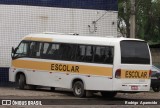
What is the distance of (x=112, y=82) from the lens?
19000 mm

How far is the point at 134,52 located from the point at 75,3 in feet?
27.8

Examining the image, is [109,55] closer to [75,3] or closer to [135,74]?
[135,74]

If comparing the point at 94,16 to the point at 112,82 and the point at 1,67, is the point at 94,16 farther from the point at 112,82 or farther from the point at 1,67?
the point at 112,82

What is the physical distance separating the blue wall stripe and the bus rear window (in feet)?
26.6

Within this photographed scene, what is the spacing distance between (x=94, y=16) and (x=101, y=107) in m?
11.8

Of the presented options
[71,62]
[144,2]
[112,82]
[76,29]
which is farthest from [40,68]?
[144,2]

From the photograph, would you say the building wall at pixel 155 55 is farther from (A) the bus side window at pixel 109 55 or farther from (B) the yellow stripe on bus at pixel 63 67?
(A) the bus side window at pixel 109 55

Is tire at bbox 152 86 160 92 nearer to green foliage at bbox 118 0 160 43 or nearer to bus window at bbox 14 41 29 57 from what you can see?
bus window at bbox 14 41 29 57

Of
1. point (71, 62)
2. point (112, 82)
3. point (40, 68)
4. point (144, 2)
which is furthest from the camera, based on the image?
point (144, 2)

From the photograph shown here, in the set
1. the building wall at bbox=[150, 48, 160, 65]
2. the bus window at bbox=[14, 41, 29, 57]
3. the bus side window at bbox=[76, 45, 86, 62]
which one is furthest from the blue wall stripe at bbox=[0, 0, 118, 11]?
the building wall at bbox=[150, 48, 160, 65]

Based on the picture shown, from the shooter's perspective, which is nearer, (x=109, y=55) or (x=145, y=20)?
(x=109, y=55)

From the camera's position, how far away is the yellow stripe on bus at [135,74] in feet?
62.6

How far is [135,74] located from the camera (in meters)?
19.4

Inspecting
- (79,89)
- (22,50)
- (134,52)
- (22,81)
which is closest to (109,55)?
(134,52)
